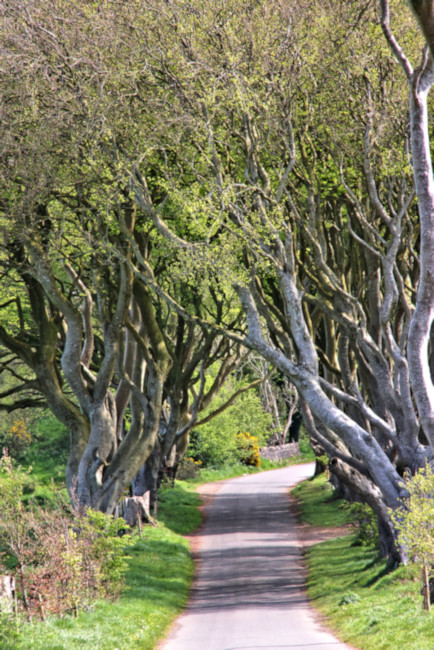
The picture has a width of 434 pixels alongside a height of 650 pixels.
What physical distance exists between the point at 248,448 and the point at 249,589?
115 feet

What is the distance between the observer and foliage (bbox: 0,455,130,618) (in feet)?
37.2

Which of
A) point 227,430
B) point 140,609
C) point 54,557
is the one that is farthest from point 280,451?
point 54,557

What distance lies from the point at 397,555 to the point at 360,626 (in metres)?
3.17

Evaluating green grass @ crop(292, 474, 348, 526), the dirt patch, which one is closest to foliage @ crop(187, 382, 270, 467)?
the dirt patch

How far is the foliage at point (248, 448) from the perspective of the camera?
50547mm

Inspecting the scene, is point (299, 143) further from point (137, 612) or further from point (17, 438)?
point (17, 438)

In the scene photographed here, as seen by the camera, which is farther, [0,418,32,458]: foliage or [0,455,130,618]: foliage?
[0,418,32,458]: foliage

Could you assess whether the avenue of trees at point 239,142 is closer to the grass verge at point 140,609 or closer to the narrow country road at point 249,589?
the narrow country road at point 249,589

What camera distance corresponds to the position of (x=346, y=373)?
1805 centimetres

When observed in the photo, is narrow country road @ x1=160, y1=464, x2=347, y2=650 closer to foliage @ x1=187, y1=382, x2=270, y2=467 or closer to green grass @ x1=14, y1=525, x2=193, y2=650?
green grass @ x1=14, y1=525, x2=193, y2=650

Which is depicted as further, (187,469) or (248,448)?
(248,448)

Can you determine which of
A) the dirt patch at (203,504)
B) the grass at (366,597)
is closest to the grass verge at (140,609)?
→ the dirt patch at (203,504)

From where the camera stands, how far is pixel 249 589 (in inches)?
658

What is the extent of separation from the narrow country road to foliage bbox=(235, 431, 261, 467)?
18.4m
